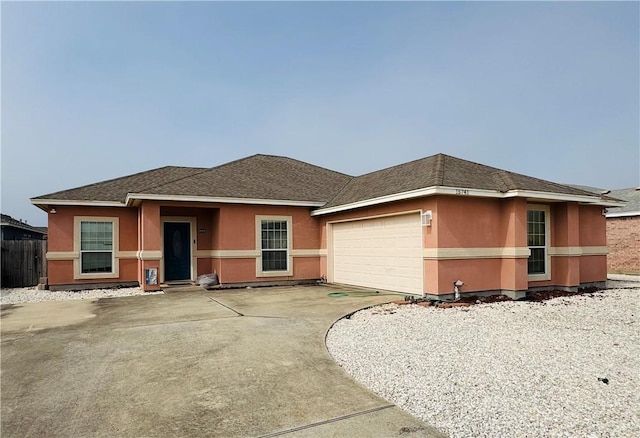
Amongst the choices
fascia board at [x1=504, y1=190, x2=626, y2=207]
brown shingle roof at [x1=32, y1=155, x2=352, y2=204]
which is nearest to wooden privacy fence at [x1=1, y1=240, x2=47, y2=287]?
brown shingle roof at [x1=32, y1=155, x2=352, y2=204]

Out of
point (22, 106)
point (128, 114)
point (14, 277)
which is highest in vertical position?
point (128, 114)

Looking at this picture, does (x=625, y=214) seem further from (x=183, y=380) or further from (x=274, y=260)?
(x=183, y=380)

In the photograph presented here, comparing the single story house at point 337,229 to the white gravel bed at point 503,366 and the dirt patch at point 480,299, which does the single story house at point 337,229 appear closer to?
the dirt patch at point 480,299

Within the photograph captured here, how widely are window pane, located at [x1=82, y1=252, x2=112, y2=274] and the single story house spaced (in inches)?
1.4

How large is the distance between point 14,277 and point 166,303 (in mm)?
9801

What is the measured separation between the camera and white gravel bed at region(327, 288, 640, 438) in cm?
347

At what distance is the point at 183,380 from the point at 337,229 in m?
10.4

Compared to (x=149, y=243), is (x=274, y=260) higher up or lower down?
lower down

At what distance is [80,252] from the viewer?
1428 cm

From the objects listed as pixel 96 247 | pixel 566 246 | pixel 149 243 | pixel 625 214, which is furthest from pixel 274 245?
pixel 625 214

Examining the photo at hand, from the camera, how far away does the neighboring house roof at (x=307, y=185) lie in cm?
1060

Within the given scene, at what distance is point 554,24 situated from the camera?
41.5 feet

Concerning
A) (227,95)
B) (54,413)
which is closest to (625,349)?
(54,413)

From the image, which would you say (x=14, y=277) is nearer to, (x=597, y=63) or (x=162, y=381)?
(x=162, y=381)
